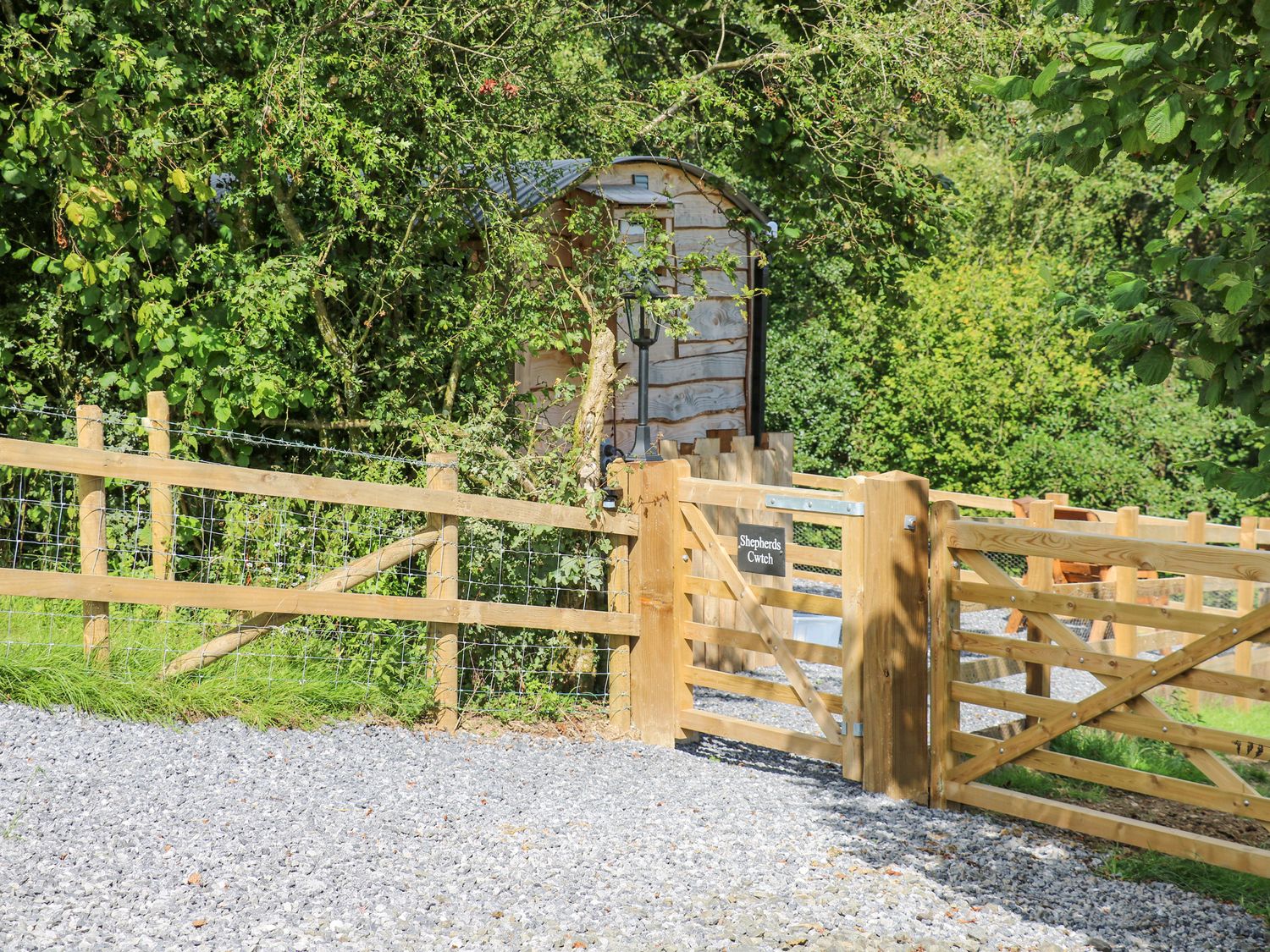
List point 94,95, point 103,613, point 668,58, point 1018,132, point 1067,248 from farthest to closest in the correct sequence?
point 1067,248 < point 1018,132 < point 668,58 < point 94,95 < point 103,613

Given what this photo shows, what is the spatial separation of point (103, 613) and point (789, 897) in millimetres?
3444

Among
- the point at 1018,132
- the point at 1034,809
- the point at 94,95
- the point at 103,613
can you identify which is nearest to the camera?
the point at 1034,809

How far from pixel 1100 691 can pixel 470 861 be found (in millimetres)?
2662

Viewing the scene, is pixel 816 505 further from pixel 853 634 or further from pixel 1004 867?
pixel 1004 867

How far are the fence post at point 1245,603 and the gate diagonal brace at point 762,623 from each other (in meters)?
4.67

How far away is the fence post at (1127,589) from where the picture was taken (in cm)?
880

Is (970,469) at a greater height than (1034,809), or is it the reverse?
(970,469)

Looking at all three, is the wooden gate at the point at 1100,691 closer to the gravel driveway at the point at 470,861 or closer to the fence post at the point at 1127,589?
the gravel driveway at the point at 470,861

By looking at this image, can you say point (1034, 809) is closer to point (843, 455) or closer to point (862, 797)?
point (862, 797)

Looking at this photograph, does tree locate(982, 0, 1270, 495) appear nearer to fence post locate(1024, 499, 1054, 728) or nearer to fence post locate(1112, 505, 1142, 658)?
fence post locate(1024, 499, 1054, 728)

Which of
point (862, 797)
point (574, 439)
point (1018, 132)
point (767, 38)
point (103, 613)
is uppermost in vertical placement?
point (1018, 132)

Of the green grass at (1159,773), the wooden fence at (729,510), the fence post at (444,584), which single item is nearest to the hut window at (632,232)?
the wooden fence at (729,510)

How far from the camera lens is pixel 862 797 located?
5.88 m

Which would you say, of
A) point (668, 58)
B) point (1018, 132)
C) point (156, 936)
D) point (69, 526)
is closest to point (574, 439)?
point (69, 526)
